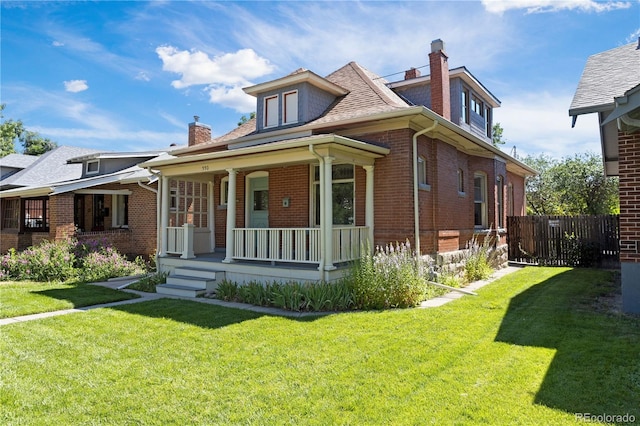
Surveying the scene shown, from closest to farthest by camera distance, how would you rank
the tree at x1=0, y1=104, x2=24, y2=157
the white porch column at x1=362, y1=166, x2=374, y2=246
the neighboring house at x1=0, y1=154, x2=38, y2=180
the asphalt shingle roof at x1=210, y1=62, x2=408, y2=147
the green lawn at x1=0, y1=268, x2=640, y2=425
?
the green lawn at x1=0, y1=268, x2=640, y2=425 → the white porch column at x1=362, y1=166, x2=374, y2=246 → the asphalt shingle roof at x1=210, y1=62, x2=408, y2=147 → the neighboring house at x1=0, y1=154, x2=38, y2=180 → the tree at x1=0, y1=104, x2=24, y2=157

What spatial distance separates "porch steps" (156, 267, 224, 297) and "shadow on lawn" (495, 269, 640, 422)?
6.36 meters

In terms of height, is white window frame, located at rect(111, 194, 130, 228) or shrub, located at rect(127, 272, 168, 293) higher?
white window frame, located at rect(111, 194, 130, 228)

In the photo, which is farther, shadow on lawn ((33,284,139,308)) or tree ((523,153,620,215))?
tree ((523,153,620,215))

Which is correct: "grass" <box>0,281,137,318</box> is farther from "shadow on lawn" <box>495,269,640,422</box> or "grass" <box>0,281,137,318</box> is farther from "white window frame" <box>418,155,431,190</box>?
Answer: "shadow on lawn" <box>495,269,640,422</box>

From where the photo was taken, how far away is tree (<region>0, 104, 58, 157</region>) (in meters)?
37.7

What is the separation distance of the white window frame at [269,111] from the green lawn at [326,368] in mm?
6671

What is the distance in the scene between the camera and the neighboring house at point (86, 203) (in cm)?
1493

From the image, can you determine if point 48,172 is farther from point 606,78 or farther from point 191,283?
point 606,78

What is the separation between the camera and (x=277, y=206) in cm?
1122

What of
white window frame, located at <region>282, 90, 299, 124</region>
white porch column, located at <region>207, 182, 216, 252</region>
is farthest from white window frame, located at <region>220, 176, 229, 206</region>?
white window frame, located at <region>282, 90, 299, 124</region>

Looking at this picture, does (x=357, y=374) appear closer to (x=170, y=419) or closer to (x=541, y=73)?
(x=170, y=419)

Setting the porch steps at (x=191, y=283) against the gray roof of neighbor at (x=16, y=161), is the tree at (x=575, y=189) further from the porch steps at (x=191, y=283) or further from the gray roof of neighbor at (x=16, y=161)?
the gray roof of neighbor at (x=16, y=161)

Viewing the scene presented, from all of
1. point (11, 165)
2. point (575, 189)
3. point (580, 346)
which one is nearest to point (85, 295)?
point (580, 346)

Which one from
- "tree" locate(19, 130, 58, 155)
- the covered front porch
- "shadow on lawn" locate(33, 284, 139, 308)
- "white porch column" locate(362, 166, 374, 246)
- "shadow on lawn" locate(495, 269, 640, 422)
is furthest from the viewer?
"tree" locate(19, 130, 58, 155)
